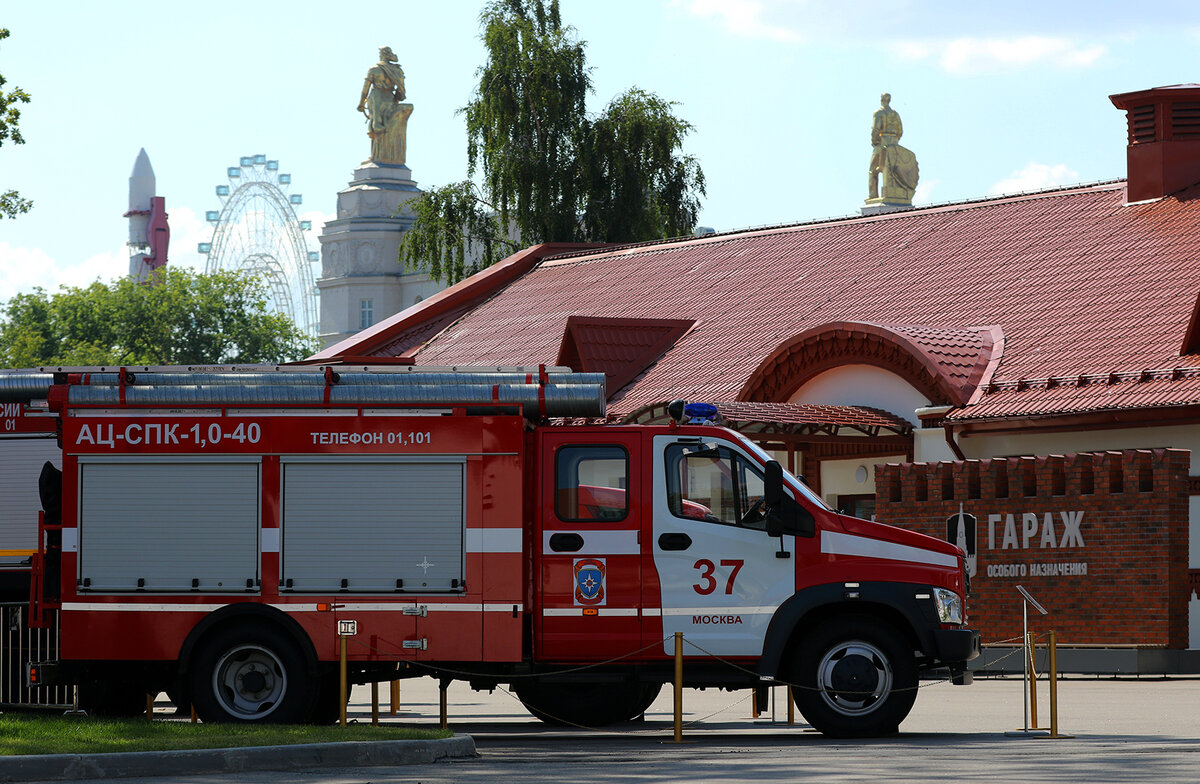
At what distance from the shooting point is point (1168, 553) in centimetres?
2336

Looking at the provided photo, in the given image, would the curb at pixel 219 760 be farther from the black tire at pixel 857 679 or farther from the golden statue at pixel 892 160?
the golden statue at pixel 892 160

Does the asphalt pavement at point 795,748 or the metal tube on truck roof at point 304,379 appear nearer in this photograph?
the asphalt pavement at point 795,748

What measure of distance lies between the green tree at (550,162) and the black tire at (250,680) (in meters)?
37.0

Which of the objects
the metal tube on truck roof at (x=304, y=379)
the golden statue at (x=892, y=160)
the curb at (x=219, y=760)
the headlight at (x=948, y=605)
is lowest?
the curb at (x=219, y=760)

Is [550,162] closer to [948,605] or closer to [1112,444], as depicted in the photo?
[1112,444]

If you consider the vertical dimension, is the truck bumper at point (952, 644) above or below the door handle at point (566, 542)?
below

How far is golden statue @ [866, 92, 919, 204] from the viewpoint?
94.8m

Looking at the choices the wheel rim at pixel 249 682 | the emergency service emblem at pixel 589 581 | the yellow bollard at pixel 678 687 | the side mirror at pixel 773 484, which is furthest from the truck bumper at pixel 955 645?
the wheel rim at pixel 249 682

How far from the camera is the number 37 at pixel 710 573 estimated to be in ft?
47.9

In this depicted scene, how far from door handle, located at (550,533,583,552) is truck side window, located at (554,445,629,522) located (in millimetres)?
130

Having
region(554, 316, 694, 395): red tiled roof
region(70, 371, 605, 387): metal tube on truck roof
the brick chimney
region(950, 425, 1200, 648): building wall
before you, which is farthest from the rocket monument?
region(70, 371, 605, 387): metal tube on truck roof

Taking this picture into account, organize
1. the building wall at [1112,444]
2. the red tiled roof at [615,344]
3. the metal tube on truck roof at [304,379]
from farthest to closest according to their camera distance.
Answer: the red tiled roof at [615,344] < the building wall at [1112,444] < the metal tube on truck roof at [304,379]

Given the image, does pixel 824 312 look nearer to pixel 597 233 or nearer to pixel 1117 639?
pixel 1117 639

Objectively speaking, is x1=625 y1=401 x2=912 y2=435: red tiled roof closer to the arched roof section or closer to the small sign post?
the arched roof section
